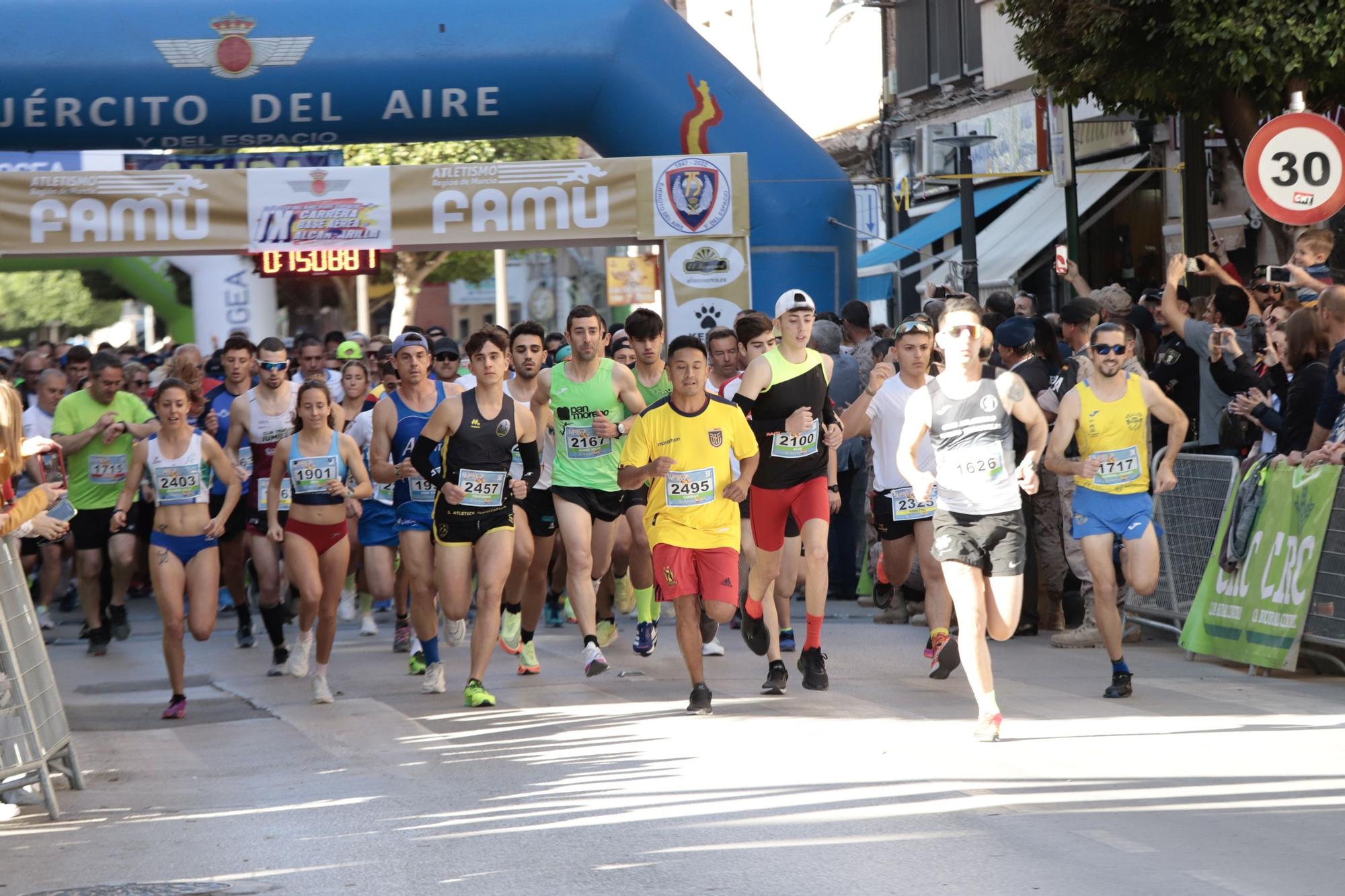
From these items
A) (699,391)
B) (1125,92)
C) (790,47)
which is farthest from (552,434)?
(790,47)

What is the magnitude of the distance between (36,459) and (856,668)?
579 cm

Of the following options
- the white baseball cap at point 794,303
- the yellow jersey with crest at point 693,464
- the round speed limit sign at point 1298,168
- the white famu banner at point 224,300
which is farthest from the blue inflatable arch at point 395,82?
the white famu banner at point 224,300

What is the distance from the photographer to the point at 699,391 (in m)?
9.10

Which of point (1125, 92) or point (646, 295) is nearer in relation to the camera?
point (1125, 92)

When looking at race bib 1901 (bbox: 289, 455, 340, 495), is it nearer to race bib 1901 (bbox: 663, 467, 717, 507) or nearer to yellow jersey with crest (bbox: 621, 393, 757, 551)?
yellow jersey with crest (bbox: 621, 393, 757, 551)

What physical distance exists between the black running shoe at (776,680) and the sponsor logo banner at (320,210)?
769 centimetres

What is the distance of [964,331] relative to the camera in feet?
27.3

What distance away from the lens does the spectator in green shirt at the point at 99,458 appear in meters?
13.2

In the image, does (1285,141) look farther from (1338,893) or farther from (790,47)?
(790,47)

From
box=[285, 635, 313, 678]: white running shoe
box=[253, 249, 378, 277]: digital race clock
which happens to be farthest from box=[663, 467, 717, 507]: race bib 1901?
box=[253, 249, 378, 277]: digital race clock

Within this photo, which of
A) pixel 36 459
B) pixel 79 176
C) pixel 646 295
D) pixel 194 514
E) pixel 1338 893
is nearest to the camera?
pixel 1338 893

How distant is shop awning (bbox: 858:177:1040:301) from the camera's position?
77.9 feet

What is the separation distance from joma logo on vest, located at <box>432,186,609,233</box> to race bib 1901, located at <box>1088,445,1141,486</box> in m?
7.90

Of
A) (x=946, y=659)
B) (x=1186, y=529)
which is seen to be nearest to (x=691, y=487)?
(x=946, y=659)
